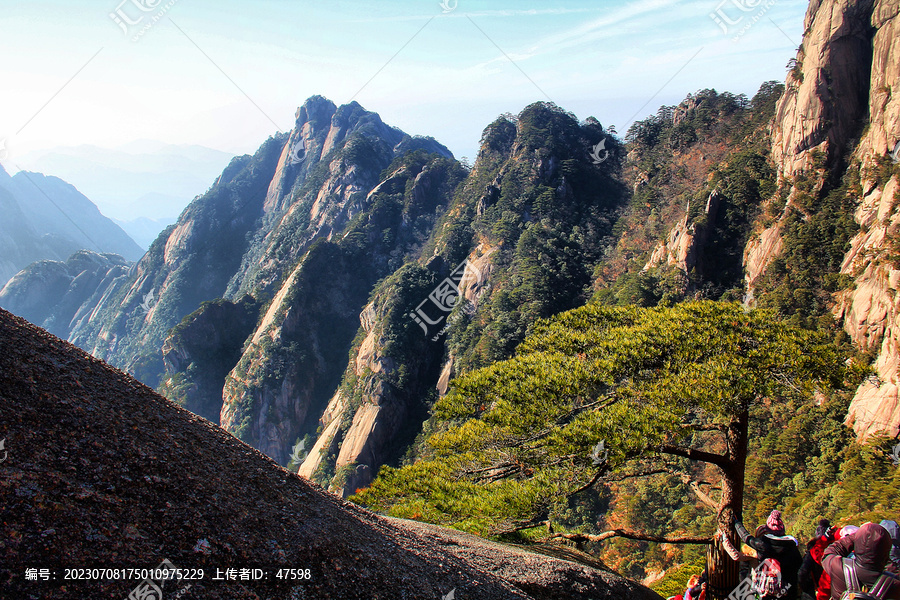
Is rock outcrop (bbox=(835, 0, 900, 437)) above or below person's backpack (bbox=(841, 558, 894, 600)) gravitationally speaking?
above

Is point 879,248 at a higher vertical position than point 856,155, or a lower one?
lower

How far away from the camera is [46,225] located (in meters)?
156

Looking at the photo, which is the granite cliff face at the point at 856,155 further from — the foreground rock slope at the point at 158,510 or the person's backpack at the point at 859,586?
the foreground rock slope at the point at 158,510

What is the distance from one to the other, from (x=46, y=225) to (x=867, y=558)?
691ft

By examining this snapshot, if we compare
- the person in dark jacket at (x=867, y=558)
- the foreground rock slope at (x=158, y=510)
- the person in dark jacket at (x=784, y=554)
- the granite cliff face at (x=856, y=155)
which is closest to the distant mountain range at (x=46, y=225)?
the foreground rock slope at (x=158, y=510)

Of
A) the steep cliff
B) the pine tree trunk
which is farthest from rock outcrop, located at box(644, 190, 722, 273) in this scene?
the pine tree trunk

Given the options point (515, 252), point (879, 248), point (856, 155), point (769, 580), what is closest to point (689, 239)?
point (856, 155)

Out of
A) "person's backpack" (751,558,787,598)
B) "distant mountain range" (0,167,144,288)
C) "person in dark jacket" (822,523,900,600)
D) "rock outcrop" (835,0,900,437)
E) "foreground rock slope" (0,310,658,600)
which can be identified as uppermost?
"rock outcrop" (835,0,900,437)

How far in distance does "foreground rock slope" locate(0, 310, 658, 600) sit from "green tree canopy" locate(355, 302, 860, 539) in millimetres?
1493

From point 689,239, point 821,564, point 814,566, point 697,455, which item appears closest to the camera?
point 821,564

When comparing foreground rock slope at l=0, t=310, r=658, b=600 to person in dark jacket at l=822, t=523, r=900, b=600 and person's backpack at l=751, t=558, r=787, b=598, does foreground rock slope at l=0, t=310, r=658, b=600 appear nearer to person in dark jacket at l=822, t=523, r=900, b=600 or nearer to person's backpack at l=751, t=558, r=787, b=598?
person's backpack at l=751, t=558, r=787, b=598

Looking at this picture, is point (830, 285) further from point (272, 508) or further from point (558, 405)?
point (272, 508)

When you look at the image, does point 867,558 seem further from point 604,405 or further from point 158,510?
point 158,510

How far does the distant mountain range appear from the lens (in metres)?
135
